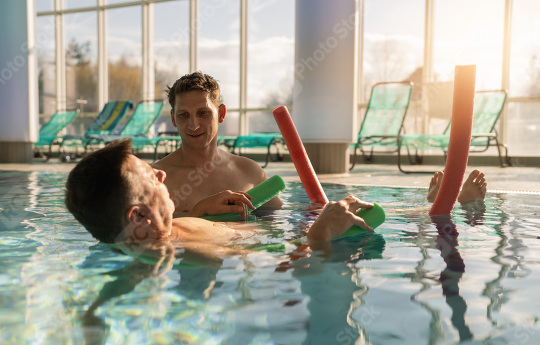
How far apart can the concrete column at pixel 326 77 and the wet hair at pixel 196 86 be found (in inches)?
159

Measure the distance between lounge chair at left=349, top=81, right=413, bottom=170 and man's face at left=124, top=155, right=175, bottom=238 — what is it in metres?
6.32

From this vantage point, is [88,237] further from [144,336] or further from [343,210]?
[144,336]

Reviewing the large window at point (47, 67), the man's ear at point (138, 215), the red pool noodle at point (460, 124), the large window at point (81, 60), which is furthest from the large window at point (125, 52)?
the man's ear at point (138, 215)

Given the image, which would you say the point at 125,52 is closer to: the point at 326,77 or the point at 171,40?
the point at 171,40

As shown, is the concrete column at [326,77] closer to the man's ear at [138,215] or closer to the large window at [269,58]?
the large window at [269,58]

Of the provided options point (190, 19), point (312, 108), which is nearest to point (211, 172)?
point (312, 108)

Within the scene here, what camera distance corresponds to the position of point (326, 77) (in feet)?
23.3

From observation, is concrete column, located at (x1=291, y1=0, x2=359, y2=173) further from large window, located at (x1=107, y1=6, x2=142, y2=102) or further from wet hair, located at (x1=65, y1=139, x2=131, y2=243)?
large window, located at (x1=107, y1=6, x2=142, y2=102)

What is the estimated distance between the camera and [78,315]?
1.54 meters

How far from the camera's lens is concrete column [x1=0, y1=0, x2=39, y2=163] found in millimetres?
10023

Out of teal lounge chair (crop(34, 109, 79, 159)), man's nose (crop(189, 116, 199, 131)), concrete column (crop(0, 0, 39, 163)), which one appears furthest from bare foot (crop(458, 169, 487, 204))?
teal lounge chair (crop(34, 109, 79, 159))

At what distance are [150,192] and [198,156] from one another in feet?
4.11

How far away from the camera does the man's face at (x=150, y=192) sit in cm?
203

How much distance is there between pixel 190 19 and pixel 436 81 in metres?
5.76
